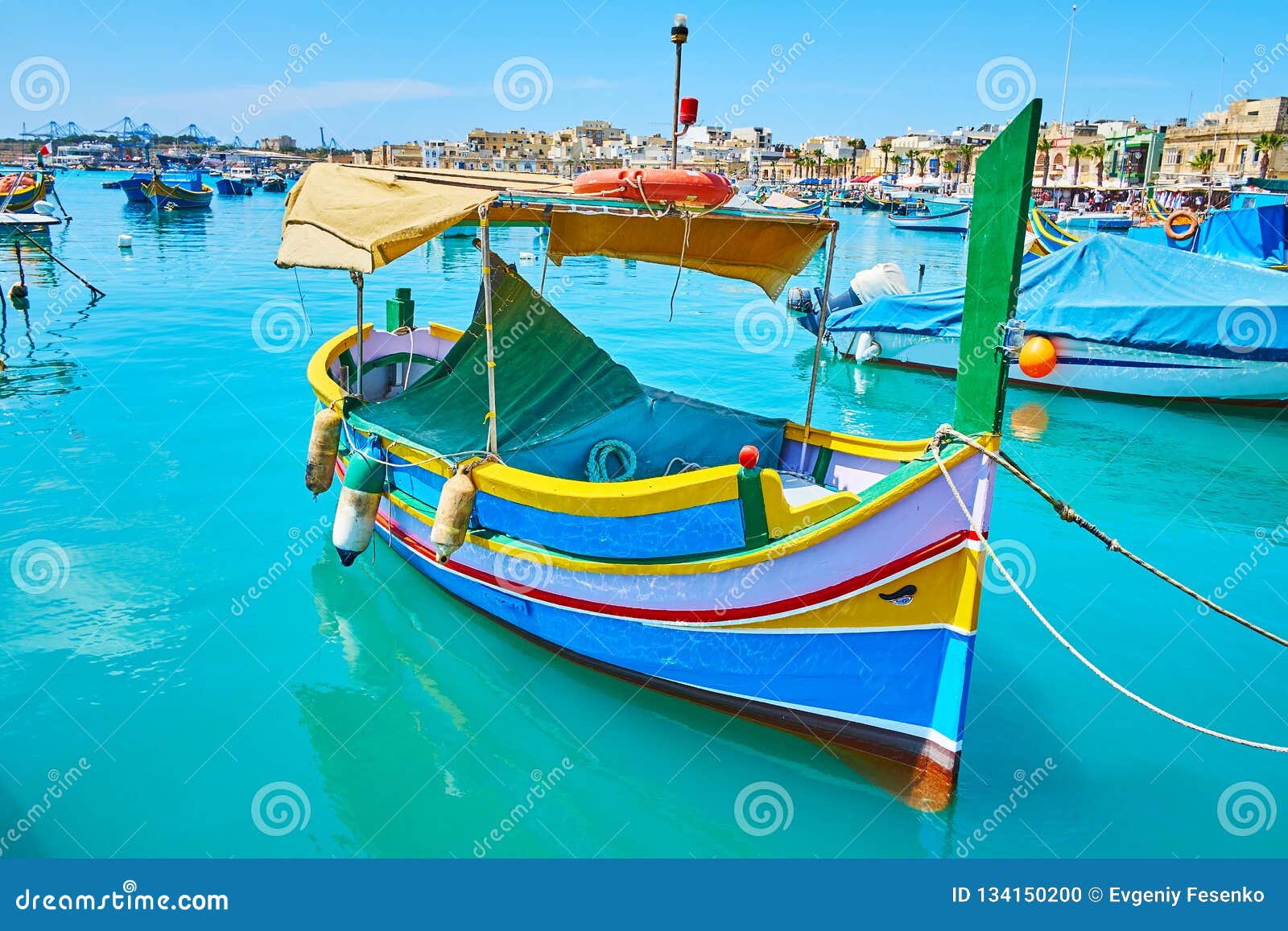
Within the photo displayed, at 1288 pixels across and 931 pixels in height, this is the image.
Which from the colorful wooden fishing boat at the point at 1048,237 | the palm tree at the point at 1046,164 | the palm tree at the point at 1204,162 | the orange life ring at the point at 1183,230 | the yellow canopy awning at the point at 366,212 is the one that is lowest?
the yellow canopy awning at the point at 366,212

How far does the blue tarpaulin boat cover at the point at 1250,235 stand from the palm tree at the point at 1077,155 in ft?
219

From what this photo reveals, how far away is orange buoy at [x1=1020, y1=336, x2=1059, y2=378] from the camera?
4340 mm

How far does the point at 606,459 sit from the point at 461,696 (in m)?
2.12

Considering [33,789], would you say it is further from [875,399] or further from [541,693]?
[875,399]

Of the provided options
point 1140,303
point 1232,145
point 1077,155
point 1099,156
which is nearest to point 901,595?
point 1140,303

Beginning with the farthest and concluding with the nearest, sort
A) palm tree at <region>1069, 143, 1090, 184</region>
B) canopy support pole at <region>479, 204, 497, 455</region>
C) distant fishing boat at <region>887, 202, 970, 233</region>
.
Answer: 1. palm tree at <region>1069, 143, 1090, 184</region>
2. distant fishing boat at <region>887, 202, 970, 233</region>
3. canopy support pole at <region>479, 204, 497, 455</region>

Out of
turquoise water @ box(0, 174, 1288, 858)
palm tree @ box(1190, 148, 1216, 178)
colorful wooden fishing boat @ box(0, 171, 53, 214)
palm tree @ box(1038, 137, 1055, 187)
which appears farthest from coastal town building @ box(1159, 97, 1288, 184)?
colorful wooden fishing boat @ box(0, 171, 53, 214)

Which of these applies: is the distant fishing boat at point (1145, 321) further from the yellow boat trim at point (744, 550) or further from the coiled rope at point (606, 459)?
the yellow boat trim at point (744, 550)

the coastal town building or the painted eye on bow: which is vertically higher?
the coastal town building

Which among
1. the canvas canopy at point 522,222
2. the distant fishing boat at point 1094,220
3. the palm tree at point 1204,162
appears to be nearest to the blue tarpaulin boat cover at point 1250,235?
the canvas canopy at point 522,222

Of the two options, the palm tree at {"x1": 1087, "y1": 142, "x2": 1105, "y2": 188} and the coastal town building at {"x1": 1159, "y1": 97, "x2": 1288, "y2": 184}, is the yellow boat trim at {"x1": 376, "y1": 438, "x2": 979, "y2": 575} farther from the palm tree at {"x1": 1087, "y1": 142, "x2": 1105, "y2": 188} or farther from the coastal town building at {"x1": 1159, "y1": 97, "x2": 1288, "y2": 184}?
the palm tree at {"x1": 1087, "y1": 142, "x2": 1105, "y2": 188}

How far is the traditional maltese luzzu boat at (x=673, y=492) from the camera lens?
4695 millimetres

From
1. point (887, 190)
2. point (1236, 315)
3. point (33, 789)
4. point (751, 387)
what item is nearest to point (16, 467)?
point (33, 789)

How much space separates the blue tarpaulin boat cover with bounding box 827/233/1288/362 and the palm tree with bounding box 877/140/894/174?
111 metres
